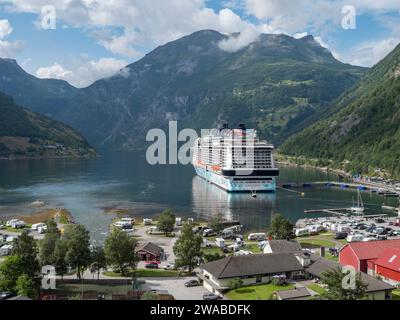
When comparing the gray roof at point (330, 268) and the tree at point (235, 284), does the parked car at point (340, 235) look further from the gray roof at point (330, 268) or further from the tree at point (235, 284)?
the tree at point (235, 284)

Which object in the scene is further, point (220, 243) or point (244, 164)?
point (244, 164)

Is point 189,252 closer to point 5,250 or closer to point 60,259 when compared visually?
point 60,259

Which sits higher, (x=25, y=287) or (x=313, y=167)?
(x=313, y=167)

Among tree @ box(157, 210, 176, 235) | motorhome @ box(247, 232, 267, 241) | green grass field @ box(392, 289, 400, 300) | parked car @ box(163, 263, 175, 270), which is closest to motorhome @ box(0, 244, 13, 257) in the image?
parked car @ box(163, 263, 175, 270)

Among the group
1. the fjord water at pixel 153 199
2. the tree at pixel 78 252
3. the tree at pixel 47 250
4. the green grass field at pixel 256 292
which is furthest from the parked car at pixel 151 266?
the fjord water at pixel 153 199

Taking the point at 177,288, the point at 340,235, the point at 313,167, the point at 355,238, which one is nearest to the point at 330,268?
the point at 177,288

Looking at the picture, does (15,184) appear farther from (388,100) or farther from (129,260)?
(388,100)

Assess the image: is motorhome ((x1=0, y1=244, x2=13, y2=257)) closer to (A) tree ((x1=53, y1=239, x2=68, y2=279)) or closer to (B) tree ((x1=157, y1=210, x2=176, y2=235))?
(A) tree ((x1=53, y1=239, x2=68, y2=279))
